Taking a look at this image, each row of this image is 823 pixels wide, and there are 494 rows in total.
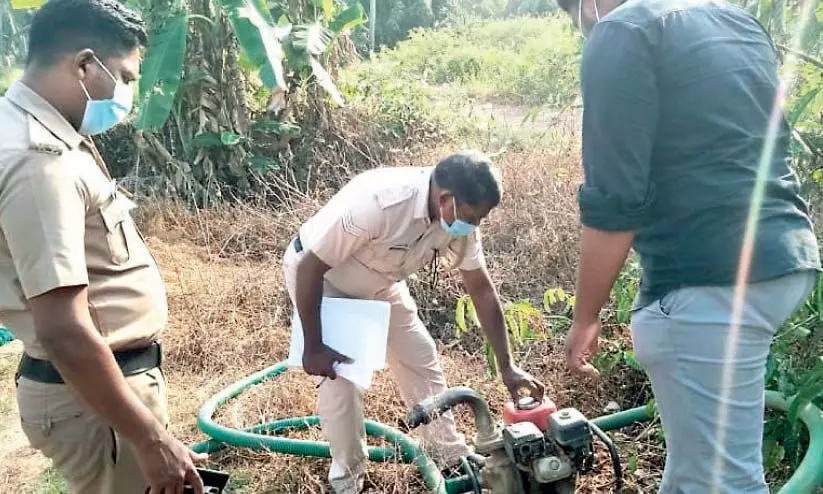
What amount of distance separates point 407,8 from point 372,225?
62.3 ft

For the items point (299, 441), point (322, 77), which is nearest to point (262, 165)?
point (322, 77)

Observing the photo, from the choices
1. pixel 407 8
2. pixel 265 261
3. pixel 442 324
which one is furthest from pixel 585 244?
pixel 407 8

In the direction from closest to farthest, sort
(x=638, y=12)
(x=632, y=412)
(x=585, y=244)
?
(x=638, y=12)
(x=585, y=244)
(x=632, y=412)

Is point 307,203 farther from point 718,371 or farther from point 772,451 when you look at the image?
point 718,371

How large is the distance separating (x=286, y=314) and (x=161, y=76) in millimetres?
2326

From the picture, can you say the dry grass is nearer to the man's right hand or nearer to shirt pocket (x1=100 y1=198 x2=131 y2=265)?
the man's right hand

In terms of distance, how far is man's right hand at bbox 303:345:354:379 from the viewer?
103 inches

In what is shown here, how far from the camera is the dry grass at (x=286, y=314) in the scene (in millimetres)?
3246

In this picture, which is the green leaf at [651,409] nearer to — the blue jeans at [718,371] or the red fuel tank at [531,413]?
the red fuel tank at [531,413]

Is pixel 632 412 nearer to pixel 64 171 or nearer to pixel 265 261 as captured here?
pixel 64 171

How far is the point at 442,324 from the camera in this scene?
14.6ft

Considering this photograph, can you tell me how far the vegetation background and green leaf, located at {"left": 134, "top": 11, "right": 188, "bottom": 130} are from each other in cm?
1

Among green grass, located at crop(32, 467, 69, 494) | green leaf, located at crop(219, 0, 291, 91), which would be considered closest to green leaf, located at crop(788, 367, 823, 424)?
green grass, located at crop(32, 467, 69, 494)

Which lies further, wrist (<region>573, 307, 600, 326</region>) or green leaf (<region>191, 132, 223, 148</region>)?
green leaf (<region>191, 132, 223, 148</region>)
